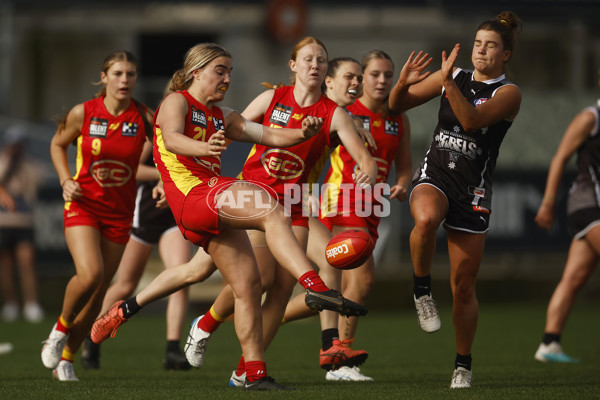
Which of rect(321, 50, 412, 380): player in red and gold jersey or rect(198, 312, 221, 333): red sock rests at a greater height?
rect(321, 50, 412, 380): player in red and gold jersey

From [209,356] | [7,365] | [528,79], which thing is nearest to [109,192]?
[7,365]

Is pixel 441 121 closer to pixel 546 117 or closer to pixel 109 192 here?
pixel 109 192

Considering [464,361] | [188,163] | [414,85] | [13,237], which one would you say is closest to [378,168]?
[414,85]

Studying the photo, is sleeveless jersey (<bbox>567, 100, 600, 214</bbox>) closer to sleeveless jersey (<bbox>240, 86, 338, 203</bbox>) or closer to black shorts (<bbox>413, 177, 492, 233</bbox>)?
black shorts (<bbox>413, 177, 492, 233</bbox>)

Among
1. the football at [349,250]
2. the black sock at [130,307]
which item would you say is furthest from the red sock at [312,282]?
the black sock at [130,307]

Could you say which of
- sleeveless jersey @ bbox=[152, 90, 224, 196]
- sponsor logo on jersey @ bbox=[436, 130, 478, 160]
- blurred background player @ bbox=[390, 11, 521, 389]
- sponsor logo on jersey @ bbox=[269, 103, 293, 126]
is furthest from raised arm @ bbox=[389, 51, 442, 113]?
sleeveless jersey @ bbox=[152, 90, 224, 196]

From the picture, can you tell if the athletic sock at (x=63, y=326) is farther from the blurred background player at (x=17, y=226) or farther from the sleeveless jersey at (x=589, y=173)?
the blurred background player at (x=17, y=226)

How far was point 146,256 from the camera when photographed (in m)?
8.77

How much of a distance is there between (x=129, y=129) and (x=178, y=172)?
5.34 ft

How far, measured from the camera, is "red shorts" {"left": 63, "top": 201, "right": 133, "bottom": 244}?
289 inches

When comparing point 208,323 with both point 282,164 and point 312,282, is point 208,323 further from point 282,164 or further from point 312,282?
point 312,282

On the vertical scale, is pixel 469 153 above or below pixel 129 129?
below

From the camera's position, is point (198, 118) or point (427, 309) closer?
point (198, 118)

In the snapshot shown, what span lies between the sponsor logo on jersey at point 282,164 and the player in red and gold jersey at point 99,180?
1216 mm
